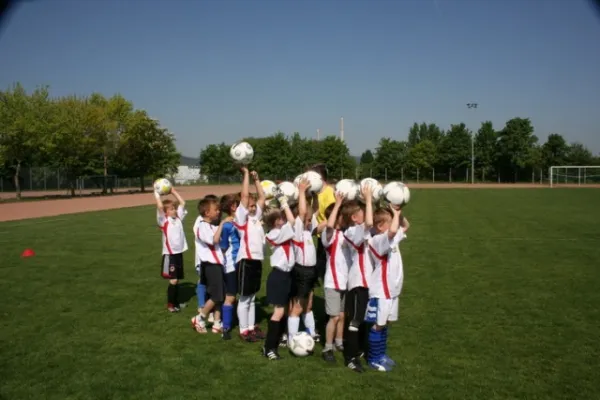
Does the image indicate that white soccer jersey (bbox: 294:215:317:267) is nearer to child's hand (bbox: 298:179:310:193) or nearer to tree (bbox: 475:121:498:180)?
child's hand (bbox: 298:179:310:193)

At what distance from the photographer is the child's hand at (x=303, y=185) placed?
550 cm

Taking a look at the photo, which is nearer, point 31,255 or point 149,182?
point 31,255

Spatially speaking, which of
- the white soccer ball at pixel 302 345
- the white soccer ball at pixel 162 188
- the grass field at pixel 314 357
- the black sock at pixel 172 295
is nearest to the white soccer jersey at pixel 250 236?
the white soccer ball at pixel 302 345

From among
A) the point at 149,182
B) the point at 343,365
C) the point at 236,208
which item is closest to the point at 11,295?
the point at 236,208

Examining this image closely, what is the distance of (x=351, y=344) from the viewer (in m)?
5.45

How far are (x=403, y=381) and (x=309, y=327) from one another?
1491 mm

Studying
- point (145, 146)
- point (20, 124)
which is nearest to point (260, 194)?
point (20, 124)

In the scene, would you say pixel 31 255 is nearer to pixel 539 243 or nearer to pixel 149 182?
pixel 539 243

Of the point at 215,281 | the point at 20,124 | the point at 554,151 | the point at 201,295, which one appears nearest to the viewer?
the point at 215,281

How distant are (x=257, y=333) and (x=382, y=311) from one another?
203cm

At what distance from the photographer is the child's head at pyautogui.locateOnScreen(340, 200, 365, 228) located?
538 cm

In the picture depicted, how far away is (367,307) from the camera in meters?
5.42

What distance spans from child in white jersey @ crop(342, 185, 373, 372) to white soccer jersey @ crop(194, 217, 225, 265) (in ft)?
6.21

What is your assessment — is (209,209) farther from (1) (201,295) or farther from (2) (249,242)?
(1) (201,295)
